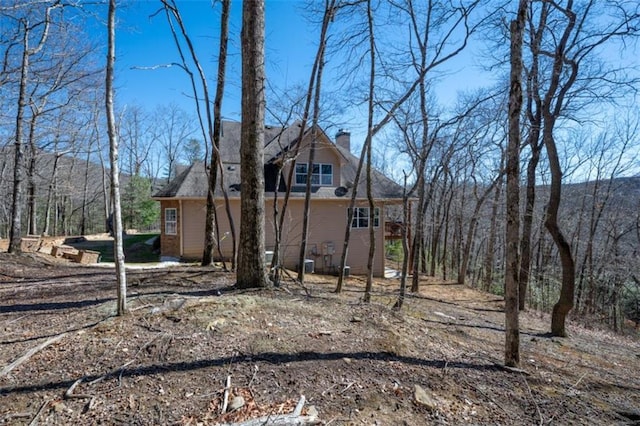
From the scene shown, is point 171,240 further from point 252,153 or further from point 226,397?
point 226,397

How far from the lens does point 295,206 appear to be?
13.6 meters

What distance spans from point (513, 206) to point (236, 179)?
1110cm

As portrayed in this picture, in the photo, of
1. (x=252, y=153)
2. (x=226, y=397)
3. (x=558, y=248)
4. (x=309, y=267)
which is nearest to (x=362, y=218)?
(x=309, y=267)

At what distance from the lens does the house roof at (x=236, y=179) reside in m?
12.6

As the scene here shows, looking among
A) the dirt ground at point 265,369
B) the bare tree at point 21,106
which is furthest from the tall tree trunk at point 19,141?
the dirt ground at point 265,369

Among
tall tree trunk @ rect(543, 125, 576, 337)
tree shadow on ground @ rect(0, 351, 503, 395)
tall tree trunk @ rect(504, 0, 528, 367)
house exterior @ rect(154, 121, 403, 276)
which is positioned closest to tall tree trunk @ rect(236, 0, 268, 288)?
tree shadow on ground @ rect(0, 351, 503, 395)

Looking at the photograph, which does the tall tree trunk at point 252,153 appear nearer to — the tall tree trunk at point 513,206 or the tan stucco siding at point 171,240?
the tall tree trunk at point 513,206

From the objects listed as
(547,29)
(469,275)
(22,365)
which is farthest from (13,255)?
(469,275)

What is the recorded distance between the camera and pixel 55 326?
3.55 metres

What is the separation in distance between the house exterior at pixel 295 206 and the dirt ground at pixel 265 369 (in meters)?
7.71

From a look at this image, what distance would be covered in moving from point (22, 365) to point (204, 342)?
1384 mm

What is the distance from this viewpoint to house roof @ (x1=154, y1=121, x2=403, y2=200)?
498 inches

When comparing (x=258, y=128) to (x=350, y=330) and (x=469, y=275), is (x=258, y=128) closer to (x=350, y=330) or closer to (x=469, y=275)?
(x=350, y=330)

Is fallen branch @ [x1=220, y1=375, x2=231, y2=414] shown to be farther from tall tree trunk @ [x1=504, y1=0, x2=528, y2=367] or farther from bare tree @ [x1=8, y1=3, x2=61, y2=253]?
bare tree @ [x1=8, y1=3, x2=61, y2=253]
